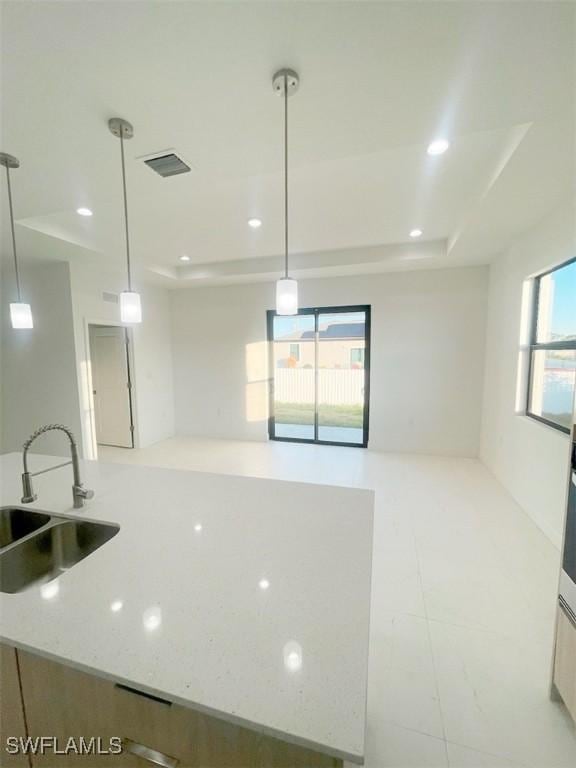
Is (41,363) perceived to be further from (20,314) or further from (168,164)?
(168,164)

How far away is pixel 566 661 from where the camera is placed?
1.32 m

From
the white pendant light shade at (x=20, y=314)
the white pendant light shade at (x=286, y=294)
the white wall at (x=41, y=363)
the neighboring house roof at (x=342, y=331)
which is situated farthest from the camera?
the neighboring house roof at (x=342, y=331)

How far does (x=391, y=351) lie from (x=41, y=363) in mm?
5076

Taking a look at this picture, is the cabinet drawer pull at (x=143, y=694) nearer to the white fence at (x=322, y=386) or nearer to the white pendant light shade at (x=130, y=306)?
the white pendant light shade at (x=130, y=306)

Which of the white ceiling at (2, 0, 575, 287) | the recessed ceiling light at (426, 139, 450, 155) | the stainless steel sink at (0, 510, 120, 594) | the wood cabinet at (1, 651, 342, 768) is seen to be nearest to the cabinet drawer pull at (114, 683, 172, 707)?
the wood cabinet at (1, 651, 342, 768)

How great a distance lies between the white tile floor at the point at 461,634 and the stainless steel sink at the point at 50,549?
4.67 feet

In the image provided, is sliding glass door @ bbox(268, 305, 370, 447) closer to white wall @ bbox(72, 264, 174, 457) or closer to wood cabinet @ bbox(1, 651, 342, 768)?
white wall @ bbox(72, 264, 174, 457)

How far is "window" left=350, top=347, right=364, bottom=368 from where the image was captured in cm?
503

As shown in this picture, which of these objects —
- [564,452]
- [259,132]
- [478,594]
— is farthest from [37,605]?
[564,452]

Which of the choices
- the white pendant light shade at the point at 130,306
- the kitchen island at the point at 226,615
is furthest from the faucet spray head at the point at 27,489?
the white pendant light shade at the point at 130,306

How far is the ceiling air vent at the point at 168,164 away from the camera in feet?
6.36

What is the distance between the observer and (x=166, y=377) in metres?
5.83

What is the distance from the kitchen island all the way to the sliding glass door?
3790 mm

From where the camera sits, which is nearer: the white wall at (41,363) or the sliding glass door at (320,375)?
the white wall at (41,363)
